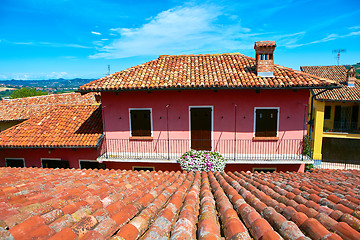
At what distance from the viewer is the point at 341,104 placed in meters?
19.2

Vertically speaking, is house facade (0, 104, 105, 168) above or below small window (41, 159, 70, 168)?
above

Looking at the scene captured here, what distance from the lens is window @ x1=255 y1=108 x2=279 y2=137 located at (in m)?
9.87

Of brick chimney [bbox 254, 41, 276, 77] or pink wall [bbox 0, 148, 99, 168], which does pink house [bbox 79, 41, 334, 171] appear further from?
pink wall [bbox 0, 148, 99, 168]

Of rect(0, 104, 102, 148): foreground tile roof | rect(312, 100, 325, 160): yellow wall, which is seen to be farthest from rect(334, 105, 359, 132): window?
rect(0, 104, 102, 148): foreground tile roof

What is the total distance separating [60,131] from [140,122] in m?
4.40

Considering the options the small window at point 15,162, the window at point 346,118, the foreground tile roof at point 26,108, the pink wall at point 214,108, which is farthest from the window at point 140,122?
the window at point 346,118

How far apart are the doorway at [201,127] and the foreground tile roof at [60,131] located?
4.70m

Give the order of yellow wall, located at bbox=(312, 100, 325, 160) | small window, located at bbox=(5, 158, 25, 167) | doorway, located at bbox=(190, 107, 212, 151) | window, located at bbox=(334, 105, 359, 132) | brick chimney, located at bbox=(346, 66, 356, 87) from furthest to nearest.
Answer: window, located at bbox=(334, 105, 359, 132) → brick chimney, located at bbox=(346, 66, 356, 87) → yellow wall, located at bbox=(312, 100, 325, 160) → small window, located at bbox=(5, 158, 25, 167) → doorway, located at bbox=(190, 107, 212, 151)

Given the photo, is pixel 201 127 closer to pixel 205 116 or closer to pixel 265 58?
pixel 205 116

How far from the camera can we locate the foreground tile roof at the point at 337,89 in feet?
56.0

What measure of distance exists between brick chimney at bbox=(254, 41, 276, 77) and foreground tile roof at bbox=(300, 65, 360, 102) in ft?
26.7

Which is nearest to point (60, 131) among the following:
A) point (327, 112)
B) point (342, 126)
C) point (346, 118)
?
point (327, 112)

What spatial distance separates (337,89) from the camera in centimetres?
1839

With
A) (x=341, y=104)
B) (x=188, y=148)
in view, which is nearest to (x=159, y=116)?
(x=188, y=148)
